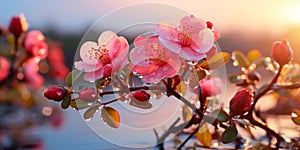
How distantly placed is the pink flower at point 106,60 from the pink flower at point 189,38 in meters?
0.05

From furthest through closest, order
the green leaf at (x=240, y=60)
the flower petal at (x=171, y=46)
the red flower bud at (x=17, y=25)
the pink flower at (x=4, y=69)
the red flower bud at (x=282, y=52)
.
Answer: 1. the pink flower at (x=4, y=69)
2. the red flower bud at (x=17, y=25)
3. the green leaf at (x=240, y=60)
4. the red flower bud at (x=282, y=52)
5. the flower petal at (x=171, y=46)

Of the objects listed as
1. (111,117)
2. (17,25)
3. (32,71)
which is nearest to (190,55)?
(111,117)

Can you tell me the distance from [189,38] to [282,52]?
0.58ft

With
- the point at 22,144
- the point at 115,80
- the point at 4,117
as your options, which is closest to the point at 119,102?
the point at 115,80

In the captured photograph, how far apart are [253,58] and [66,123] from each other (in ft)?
2.14

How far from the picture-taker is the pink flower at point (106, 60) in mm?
660

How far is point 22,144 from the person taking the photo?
115 centimetres

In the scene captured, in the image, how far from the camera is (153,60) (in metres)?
0.65

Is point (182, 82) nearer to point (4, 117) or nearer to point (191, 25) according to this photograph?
point (191, 25)

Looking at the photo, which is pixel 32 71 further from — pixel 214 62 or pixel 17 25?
pixel 214 62

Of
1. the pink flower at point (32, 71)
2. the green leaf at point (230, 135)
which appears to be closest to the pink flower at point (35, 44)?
the pink flower at point (32, 71)

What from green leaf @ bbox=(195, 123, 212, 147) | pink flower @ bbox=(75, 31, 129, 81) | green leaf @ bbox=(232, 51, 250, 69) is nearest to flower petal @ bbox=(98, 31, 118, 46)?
pink flower @ bbox=(75, 31, 129, 81)

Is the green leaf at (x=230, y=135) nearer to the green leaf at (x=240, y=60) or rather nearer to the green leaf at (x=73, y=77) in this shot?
the green leaf at (x=73, y=77)

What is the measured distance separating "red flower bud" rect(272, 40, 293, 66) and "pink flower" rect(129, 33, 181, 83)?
0.62 ft
